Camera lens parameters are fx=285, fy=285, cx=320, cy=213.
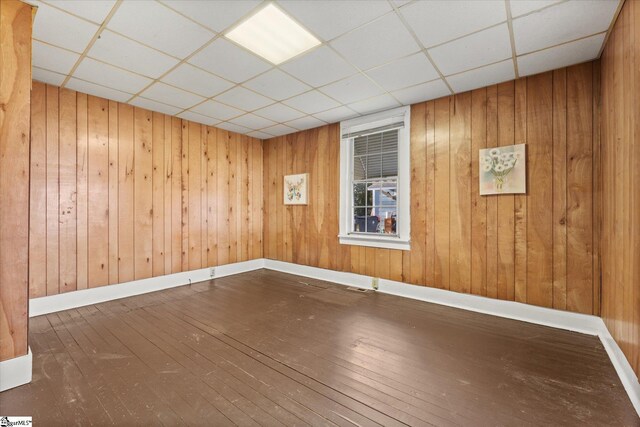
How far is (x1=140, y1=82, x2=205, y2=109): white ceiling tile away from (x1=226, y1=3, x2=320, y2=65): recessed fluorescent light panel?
145cm

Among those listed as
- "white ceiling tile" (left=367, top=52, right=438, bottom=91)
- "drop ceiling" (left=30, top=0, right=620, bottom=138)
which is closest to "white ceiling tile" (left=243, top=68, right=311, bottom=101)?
"drop ceiling" (left=30, top=0, right=620, bottom=138)

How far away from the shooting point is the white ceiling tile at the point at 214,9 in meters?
2.06

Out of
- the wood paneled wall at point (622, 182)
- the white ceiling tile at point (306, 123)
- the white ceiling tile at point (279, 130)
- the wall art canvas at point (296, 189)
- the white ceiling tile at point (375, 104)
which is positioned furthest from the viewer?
the wall art canvas at point (296, 189)

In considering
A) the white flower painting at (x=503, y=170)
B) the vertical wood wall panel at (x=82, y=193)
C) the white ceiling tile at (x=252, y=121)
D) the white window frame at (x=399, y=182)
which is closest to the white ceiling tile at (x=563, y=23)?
the white flower painting at (x=503, y=170)

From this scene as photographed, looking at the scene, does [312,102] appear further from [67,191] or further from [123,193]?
[67,191]

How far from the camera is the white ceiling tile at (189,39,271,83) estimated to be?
2.62 meters

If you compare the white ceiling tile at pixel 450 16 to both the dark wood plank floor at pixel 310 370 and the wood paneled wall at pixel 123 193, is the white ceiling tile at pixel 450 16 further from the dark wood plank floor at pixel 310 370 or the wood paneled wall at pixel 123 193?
the wood paneled wall at pixel 123 193

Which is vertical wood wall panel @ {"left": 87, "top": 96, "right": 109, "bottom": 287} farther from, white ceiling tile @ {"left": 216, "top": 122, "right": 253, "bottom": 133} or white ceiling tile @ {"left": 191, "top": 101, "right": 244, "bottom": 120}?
white ceiling tile @ {"left": 216, "top": 122, "right": 253, "bottom": 133}

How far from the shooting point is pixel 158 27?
233 centimetres

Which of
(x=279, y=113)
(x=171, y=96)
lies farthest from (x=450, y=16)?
(x=171, y=96)

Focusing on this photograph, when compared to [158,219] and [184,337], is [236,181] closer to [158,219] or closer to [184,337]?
[158,219]

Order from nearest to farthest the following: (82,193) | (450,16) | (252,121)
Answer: (450,16)
(82,193)
(252,121)

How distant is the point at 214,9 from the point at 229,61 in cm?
73

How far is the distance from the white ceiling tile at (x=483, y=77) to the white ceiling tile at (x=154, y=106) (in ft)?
12.3
